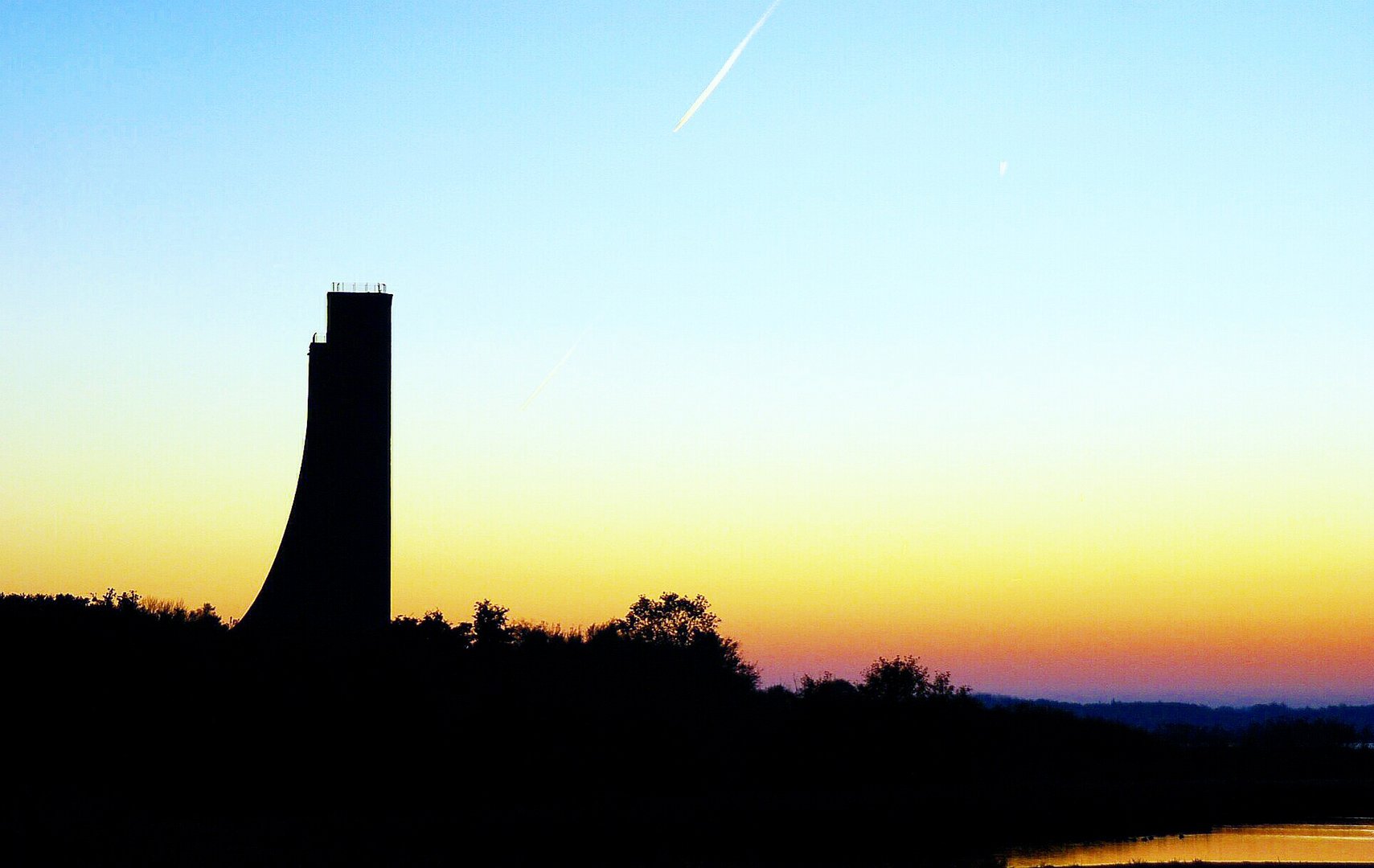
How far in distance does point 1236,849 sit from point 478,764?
82.1 ft

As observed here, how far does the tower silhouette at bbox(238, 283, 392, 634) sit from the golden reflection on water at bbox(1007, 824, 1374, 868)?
29.6 meters

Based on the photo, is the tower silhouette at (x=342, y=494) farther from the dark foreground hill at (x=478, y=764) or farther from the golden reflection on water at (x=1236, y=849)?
the golden reflection on water at (x=1236, y=849)

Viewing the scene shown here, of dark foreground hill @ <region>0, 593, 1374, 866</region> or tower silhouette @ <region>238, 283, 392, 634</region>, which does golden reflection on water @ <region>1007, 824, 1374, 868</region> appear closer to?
dark foreground hill @ <region>0, 593, 1374, 866</region>

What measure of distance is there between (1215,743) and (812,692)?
49.7 metres

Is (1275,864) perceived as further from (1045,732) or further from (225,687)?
(1045,732)

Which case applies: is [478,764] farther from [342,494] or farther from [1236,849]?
[1236,849]

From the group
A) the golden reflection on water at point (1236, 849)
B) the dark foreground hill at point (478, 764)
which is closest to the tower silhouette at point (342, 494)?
the dark foreground hill at point (478, 764)

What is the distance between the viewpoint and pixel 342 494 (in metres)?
57.2

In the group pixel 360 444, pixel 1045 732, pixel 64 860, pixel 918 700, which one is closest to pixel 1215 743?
pixel 1045 732

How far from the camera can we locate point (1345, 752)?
9425cm

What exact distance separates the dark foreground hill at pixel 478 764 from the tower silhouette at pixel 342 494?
3.01 meters

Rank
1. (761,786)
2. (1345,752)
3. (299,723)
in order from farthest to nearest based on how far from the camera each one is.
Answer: (1345,752) → (761,786) → (299,723)

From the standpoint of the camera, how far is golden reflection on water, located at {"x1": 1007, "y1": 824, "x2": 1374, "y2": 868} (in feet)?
130

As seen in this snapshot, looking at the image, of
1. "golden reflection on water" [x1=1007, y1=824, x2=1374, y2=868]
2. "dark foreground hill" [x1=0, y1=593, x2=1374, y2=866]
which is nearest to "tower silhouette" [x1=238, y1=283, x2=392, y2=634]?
"dark foreground hill" [x1=0, y1=593, x2=1374, y2=866]
